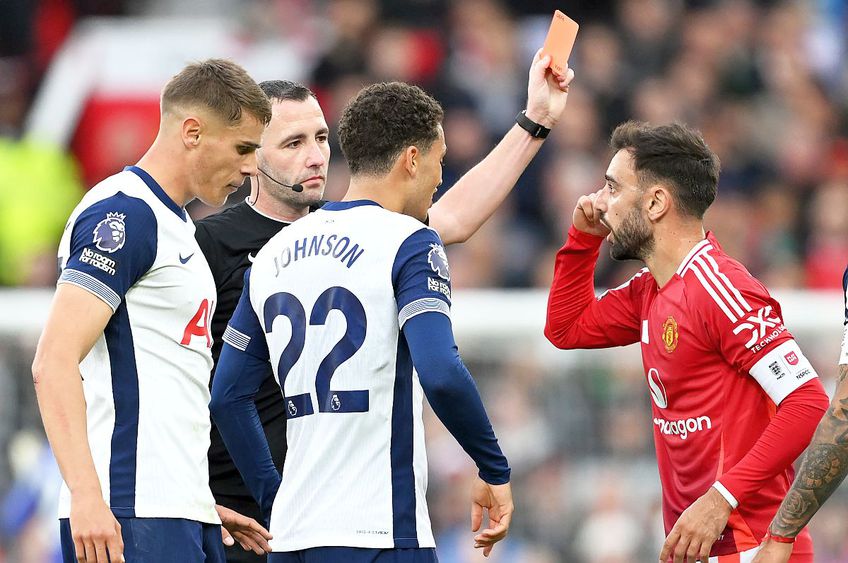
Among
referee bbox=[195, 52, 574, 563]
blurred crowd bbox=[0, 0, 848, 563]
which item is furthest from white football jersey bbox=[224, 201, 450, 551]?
blurred crowd bbox=[0, 0, 848, 563]

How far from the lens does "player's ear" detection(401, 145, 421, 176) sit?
15.2 feet

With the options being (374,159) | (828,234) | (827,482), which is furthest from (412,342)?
(828,234)

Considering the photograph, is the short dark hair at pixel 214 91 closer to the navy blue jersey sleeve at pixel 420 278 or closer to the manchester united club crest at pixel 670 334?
the navy blue jersey sleeve at pixel 420 278

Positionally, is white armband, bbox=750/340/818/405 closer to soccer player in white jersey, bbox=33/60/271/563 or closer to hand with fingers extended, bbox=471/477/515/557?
hand with fingers extended, bbox=471/477/515/557

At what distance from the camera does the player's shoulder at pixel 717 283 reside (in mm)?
4809

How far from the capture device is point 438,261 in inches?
173

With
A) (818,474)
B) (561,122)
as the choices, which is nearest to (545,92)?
(818,474)

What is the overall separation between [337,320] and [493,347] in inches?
203

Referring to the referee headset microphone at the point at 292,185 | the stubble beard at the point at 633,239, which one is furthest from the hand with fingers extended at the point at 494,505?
the referee headset microphone at the point at 292,185

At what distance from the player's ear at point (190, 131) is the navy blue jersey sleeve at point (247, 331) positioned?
0.47 meters

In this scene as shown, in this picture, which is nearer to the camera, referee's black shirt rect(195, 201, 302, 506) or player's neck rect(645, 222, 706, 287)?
player's neck rect(645, 222, 706, 287)

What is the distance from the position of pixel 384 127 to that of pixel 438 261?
541 millimetres

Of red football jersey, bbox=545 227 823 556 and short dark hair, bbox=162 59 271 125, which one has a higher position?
short dark hair, bbox=162 59 271 125

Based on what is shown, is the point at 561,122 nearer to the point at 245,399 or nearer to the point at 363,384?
the point at 245,399
